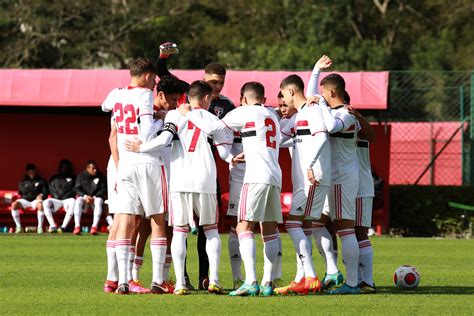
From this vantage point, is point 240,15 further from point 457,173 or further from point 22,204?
point 22,204

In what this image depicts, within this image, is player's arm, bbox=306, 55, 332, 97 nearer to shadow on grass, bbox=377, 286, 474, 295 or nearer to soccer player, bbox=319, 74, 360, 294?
soccer player, bbox=319, 74, 360, 294

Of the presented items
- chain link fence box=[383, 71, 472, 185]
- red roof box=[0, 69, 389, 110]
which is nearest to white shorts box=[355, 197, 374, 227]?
red roof box=[0, 69, 389, 110]

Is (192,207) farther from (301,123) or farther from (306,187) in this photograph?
(301,123)

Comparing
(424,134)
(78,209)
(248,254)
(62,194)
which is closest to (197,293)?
(248,254)

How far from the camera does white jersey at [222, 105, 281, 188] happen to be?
10625 millimetres

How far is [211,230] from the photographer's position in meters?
10.7

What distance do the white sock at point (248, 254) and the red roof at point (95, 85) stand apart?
43.1 ft

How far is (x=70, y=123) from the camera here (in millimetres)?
25828

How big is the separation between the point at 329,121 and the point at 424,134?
63.4ft

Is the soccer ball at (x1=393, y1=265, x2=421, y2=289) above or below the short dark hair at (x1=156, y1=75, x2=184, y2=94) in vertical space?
below

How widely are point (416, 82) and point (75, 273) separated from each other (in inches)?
693

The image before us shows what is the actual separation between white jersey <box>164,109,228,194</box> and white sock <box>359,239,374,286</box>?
1.84 metres

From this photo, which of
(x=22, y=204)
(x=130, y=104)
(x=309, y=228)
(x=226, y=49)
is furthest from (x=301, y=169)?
(x=226, y=49)

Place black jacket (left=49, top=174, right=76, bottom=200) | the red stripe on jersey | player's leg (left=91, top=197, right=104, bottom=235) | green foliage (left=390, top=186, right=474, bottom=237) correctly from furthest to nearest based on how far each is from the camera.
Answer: green foliage (left=390, top=186, right=474, bottom=237) → black jacket (left=49, top=174, right=76, bottom=200) → player's leg (left=91, top=197, right=104, bottom=235) → the red stripe on jersey
